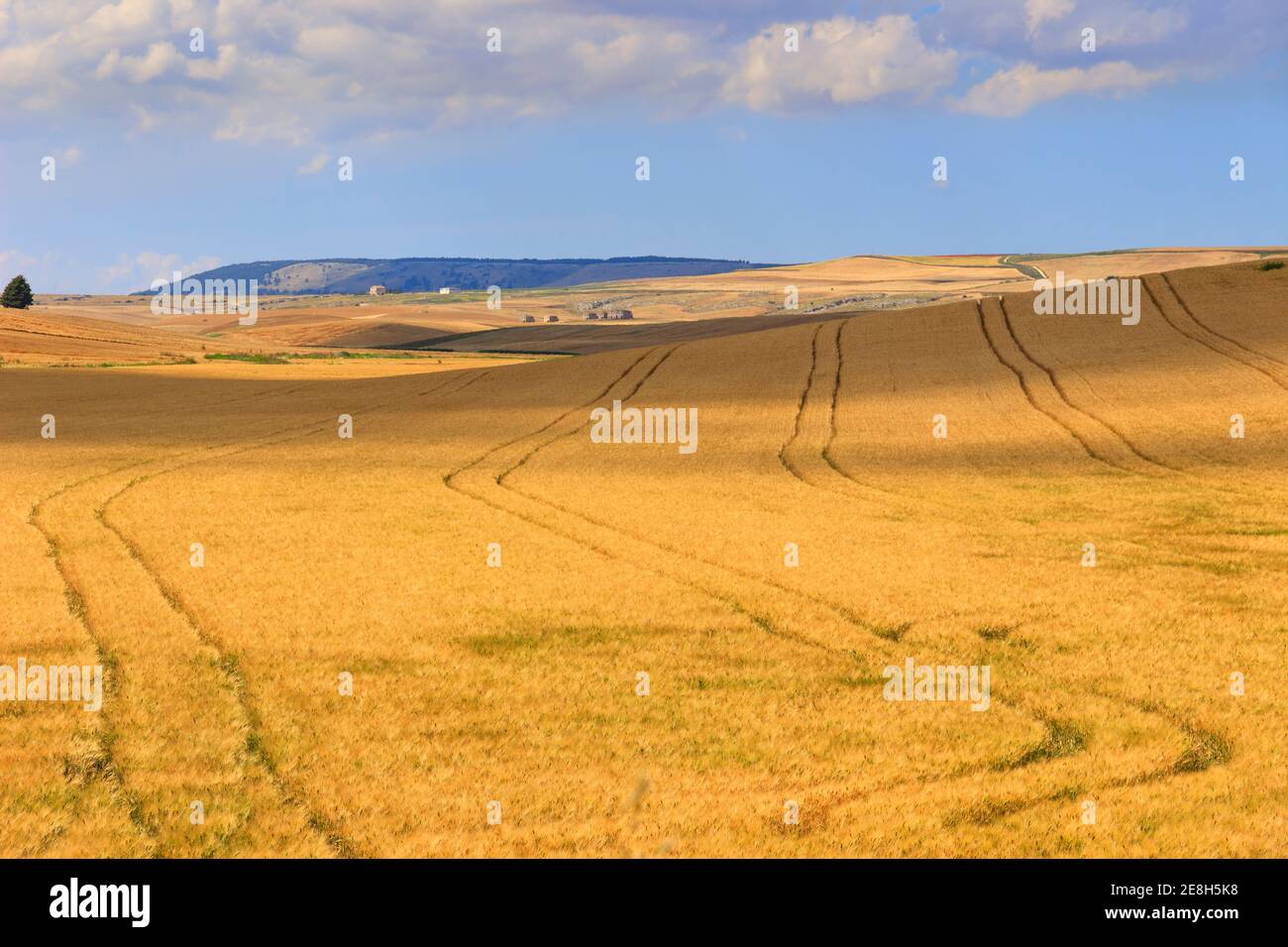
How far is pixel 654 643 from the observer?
1588 cm

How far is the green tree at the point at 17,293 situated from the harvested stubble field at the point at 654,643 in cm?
13817

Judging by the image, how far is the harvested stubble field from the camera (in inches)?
401

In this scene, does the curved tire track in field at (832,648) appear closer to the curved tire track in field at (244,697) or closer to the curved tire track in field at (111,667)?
the curved tire track in field at (244,697)

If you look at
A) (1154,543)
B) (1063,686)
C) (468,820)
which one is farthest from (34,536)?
(1154,543)

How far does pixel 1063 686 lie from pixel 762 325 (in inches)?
4683

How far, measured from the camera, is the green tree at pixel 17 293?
162m

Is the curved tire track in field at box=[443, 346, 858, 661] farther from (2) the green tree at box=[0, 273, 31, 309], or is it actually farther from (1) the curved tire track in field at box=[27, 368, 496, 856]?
(2) the green tree at box=[0, 273, 31, 309]

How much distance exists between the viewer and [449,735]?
484 inches

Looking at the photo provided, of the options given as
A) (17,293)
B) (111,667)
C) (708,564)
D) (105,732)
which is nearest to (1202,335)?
(708,564)

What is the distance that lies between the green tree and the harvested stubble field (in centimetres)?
13817

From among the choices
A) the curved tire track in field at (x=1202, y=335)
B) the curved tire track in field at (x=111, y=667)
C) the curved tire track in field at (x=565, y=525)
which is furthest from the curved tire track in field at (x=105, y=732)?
the curved tire track in field at (x=1202, y=335)

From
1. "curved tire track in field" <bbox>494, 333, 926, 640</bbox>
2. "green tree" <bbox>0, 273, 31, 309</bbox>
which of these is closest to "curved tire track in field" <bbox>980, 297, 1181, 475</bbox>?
"curved tire track in field" <bbox>494, 333, 926, 640</bbox>

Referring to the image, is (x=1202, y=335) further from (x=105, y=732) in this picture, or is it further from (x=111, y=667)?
(x=105, y=732)
